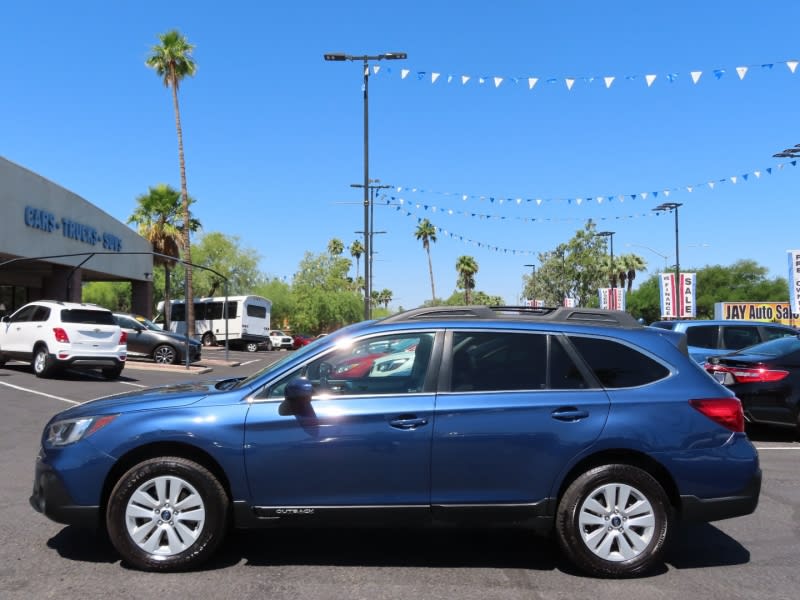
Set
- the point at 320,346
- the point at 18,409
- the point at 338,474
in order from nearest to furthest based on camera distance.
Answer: the point at 338,474 < the point at 320,346 < the point at 18,409

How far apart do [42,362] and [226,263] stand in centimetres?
4409

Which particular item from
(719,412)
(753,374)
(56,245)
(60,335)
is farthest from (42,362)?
(719,412)

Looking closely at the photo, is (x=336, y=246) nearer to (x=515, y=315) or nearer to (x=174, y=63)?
(x=174, y=63)

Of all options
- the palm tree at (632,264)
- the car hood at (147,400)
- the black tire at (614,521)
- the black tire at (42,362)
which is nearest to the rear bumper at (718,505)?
the black tire at (614,521)

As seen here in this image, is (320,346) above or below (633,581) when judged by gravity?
above

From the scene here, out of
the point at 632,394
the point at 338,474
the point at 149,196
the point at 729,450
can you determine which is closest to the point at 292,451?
the point at 338,474

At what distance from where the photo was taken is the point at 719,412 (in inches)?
173

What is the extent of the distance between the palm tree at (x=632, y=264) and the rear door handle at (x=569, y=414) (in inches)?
2887

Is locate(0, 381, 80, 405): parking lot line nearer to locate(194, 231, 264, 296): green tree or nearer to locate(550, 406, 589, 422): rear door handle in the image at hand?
locate(550, 406, 589, 422): rear door handle

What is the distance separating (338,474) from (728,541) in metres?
3.01

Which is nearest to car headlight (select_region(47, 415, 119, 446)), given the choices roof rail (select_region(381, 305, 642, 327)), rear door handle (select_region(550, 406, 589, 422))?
roof rail (select_region(381, 305, 642, 327))

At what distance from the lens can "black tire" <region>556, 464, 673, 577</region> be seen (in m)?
4.26

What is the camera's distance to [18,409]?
1153 cm

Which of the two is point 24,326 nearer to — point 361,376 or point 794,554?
point 361,376
